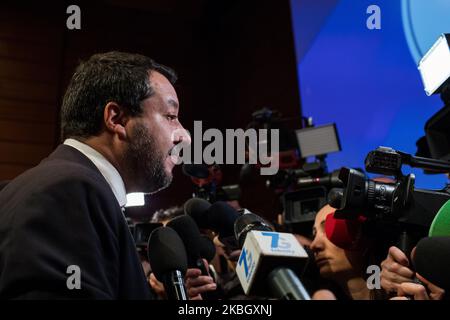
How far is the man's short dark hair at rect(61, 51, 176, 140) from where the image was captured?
1.11 m

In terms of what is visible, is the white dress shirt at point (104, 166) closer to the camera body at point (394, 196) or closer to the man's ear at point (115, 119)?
the man's ear at point (115, 119)

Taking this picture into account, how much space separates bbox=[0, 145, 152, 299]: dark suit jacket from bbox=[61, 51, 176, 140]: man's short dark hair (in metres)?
0.27

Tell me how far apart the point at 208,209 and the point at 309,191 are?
2.48 feet

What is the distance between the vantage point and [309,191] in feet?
6.13

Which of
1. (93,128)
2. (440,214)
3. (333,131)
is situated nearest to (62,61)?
(333,131)

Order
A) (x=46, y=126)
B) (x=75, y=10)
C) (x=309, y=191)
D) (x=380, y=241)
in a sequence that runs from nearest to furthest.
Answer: (x=380, y=241) → (x=309, y=191) → (x=46, y=126) → (x=75, y=10)

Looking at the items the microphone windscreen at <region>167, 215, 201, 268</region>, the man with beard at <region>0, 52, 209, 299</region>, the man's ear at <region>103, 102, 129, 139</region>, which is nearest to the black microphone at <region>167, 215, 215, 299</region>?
the microphone windscreen at <region>167, 215, 201, 268</region>

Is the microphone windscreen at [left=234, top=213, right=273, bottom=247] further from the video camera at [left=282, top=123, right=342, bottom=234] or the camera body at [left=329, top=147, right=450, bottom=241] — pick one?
the video camera at [left=282, top=123, right=342, bottom=234]

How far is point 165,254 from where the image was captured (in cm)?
95

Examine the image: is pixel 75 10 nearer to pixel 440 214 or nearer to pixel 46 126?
pixel 46 126

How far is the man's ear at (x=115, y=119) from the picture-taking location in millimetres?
1082

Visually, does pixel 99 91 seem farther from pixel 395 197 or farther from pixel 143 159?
pixel 395 197

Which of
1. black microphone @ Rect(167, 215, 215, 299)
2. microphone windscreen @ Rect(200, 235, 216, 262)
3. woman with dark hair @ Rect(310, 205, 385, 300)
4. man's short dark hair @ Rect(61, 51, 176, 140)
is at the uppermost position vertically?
man's short dark hair @ Rect(61, 51, 176, 140)

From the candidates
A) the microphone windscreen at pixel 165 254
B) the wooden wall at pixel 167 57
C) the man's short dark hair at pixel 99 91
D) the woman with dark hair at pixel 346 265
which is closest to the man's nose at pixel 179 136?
the man's short dark hair at pixel 99 91
